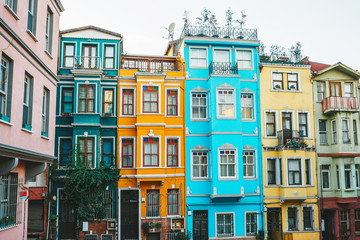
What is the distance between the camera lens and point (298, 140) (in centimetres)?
2386

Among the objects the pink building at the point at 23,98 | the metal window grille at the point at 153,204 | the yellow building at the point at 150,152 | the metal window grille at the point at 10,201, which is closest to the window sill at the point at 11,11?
the pink building at the point at 23,98

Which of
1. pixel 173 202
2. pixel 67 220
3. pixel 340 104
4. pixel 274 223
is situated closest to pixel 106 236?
pixel 67 220

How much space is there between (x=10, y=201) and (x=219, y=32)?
18.3 meters

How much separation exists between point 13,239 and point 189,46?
55.2 ft

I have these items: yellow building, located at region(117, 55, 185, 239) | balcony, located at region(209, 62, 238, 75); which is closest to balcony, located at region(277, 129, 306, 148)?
balcony, located at region(209, 62, 238, 75)

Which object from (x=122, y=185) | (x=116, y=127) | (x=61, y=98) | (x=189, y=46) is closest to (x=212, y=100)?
(x=189, y=46)

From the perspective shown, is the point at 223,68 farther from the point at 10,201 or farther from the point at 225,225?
the point at 10,201

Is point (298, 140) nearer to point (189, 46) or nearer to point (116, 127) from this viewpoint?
point (189, 46)

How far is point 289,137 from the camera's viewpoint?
24047 millimetres

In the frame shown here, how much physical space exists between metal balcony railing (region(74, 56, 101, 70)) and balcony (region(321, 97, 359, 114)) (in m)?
15.8

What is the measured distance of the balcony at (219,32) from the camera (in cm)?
2459

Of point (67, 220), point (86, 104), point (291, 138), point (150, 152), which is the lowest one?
point (67, 220)

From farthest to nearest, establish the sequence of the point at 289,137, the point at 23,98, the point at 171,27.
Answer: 1. the point at 171,27
2. the point at 289,137
3. the point at 23,98

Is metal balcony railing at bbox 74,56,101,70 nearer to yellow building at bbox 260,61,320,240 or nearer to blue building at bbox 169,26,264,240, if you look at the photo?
blue building at bbox 169,26,264,240
